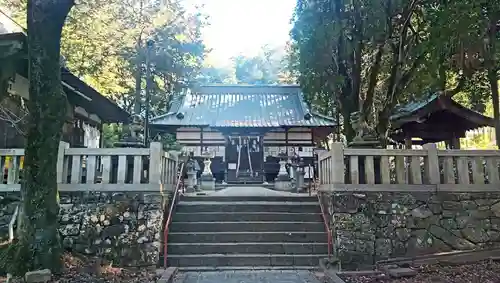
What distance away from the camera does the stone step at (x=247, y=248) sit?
23.9 ft

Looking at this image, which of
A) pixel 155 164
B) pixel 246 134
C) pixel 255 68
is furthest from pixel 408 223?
pixel 255 68

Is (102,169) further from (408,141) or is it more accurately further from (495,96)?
(408,141)

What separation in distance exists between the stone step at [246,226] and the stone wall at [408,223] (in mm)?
786

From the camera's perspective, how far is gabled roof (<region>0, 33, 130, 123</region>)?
6914 mm

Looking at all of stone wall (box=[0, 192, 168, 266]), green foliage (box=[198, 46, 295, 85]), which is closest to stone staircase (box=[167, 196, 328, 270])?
stone wall (box=[0, 192, 168, 266])

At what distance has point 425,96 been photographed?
43.9ft

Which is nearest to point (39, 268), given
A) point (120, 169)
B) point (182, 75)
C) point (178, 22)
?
point (120, 169)

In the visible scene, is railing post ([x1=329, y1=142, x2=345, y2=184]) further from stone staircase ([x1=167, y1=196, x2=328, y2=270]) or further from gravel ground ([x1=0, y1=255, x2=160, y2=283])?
gravel ground ([x1=0, y1=255, x2=160, y2=283])

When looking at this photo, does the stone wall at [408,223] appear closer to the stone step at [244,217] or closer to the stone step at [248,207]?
the stone step at [244,217]

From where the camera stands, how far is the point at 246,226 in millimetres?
7953

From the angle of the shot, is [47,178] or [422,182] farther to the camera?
[422,182]

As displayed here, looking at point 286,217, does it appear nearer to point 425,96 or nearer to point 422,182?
point 422,182

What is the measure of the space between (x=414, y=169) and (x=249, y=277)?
381cm

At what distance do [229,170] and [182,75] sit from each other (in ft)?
26.4
